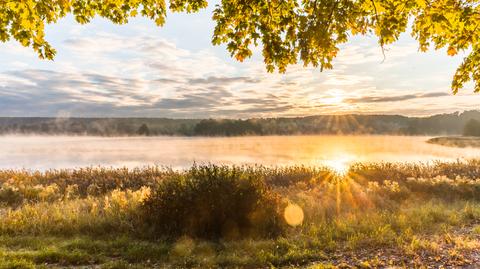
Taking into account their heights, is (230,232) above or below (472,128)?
below

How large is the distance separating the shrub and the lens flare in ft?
1.50

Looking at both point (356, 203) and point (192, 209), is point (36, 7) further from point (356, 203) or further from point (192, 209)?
point (356, 203)

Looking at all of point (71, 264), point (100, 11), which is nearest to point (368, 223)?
point (71, 264)

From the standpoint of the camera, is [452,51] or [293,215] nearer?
[452,51]

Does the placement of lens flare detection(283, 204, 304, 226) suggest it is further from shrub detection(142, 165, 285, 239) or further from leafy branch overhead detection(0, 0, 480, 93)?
leafy branch overhead detection(0, 0, 480, 93)

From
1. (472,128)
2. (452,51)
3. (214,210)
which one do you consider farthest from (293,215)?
(472,128)

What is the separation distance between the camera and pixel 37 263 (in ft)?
27.5

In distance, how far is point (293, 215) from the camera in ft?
40.3

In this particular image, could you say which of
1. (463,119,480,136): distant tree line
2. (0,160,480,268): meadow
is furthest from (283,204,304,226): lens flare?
(463,119,480,136): distant tree line

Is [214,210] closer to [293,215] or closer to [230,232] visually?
[230,232]

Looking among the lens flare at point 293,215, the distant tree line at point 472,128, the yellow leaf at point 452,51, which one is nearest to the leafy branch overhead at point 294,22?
the yellow leaf at point 452,51

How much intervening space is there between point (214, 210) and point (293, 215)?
2.78 metres

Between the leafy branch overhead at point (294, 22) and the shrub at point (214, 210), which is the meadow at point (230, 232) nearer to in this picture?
the shrub at point (214, 210)

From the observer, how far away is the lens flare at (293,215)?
463 inches
